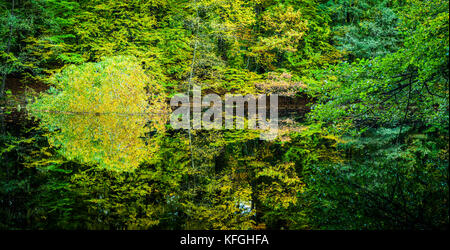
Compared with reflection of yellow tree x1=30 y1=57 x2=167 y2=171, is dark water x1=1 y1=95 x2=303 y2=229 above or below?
below

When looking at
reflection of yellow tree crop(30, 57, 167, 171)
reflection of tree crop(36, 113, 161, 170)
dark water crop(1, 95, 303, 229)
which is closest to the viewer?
dark water crop(1, 95, 303, 229)

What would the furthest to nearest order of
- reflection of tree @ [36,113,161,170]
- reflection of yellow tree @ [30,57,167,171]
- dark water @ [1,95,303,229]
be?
reflection of yellow tree @ [30,57,167,171], reflection of tree @ [36,113,161,170], dark water @ [1,95,303,229]

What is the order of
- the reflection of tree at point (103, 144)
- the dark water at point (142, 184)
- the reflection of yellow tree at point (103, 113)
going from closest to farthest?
1. the dark water at point (142, 184)
2. the reflection of tree at point (103, 144)
3. the reflection of yellow tree at point (103, 113)

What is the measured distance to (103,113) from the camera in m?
12.8

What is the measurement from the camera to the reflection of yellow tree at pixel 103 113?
20.4 ft

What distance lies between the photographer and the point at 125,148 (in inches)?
264

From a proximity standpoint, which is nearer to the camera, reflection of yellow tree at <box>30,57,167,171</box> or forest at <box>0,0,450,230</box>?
forest at <box>0,0,450,230</box>

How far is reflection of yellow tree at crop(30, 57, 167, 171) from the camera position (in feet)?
20.4

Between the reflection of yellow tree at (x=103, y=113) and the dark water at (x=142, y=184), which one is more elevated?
the reflection of yellow tree at (x=103, y=113)

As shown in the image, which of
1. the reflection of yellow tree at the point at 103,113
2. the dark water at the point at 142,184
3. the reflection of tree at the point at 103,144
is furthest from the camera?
the reflection of yellow tree at the point at 103,113

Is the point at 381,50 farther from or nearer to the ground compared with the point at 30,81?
farther from the ground
